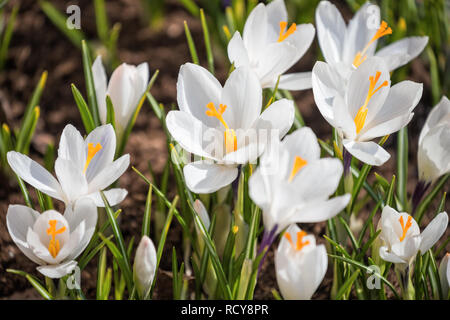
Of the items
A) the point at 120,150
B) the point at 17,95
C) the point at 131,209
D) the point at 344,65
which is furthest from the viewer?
the point at 17,95

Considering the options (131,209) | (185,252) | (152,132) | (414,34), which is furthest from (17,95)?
(414,34)

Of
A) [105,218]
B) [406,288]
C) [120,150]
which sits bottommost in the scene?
[406,288]

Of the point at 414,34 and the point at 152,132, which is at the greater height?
the point at 414,34

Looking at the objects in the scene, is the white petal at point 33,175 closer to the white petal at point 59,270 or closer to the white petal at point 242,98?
the white petal at point 59,270

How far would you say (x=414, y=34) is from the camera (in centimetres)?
172

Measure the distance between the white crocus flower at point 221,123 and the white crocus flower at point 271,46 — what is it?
3.6 inches

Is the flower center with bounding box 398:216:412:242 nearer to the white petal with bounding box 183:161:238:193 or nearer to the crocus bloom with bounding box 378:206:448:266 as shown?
the crocus bloom with bounding box 378:206:448:266

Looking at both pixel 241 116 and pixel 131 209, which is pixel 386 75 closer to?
pixel 241 116

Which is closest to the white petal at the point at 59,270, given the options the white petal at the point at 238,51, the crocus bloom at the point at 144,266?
the crocus bloom at the point at 144,266

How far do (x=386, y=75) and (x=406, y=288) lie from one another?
398 millimetres

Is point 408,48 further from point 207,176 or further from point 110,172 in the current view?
point 110,172

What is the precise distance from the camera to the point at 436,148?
1061 millimetres

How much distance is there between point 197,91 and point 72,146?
9.6 inches

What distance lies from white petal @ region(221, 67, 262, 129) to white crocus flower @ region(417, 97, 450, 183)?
13.1 inches
